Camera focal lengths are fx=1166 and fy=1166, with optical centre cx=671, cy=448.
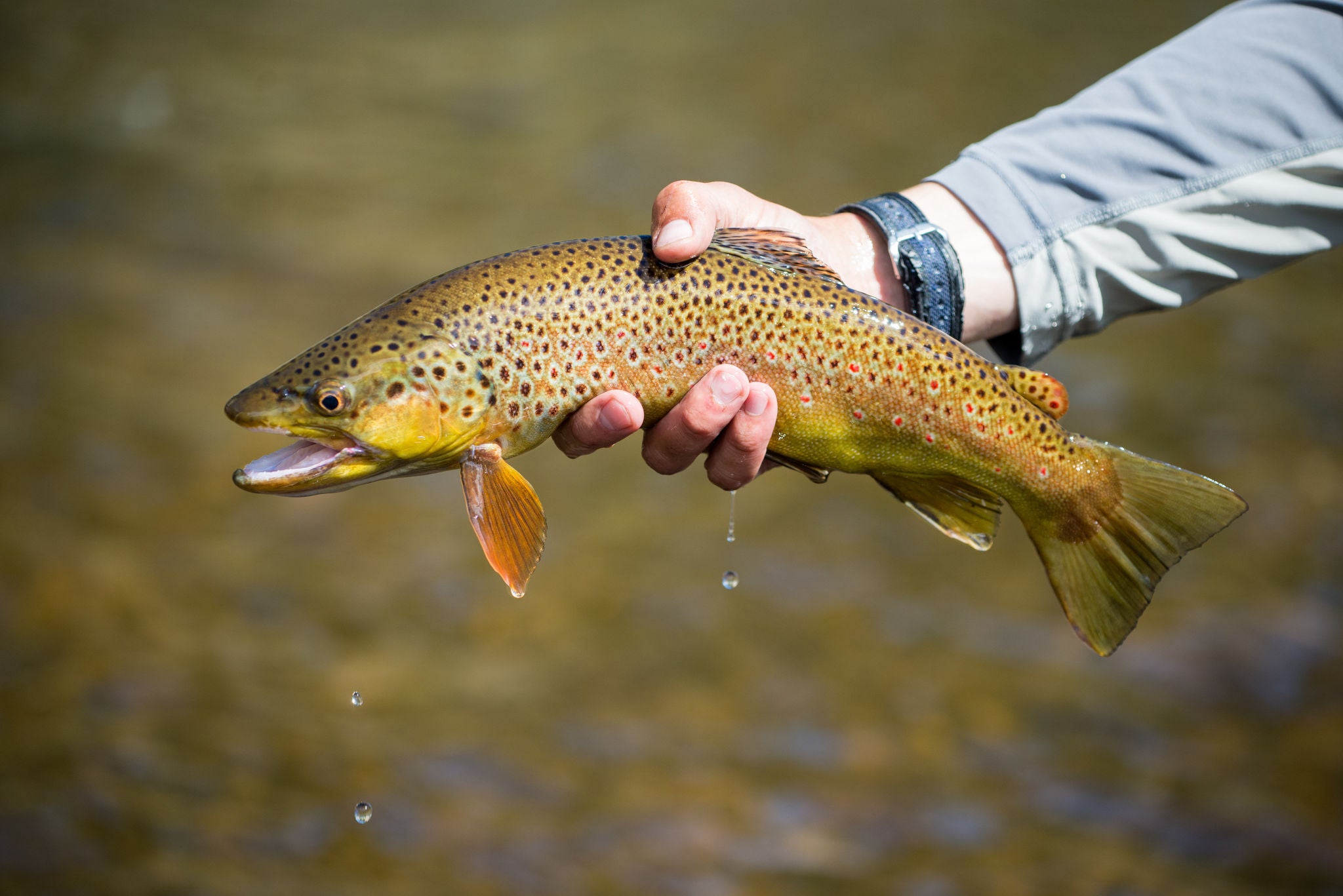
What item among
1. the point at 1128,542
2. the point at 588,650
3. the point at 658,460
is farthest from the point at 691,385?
the point at 588,650

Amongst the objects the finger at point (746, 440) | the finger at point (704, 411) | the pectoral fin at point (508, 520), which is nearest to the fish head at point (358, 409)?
the pectoral fin at point (508, 520)

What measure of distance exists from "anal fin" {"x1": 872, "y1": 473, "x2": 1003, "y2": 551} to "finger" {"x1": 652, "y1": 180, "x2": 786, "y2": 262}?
35.1 inches

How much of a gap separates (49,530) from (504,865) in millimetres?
4037

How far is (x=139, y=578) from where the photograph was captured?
7.70 metres

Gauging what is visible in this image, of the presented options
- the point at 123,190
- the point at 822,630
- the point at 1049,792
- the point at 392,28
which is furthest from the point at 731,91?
Answer: the point at 1049,792

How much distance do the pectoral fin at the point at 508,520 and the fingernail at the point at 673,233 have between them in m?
0.72

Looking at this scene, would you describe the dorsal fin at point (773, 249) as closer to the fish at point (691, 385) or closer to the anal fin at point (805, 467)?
the fish at point (691, 385)

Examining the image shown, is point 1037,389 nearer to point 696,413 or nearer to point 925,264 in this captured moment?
point 925,264

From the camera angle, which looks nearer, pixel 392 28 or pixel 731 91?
pixel 731 91

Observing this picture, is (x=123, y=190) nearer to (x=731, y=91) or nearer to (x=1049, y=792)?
(x=731, y=91)

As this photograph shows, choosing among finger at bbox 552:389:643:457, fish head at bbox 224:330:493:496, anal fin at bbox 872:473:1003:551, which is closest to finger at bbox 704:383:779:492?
finger at bbox 552:389:643:457

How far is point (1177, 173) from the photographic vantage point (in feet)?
11.7

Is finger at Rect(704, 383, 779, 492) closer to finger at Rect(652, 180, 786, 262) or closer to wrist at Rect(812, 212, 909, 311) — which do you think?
finger at Rect(652, 180, 786, 262)

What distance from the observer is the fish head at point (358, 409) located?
2.95m
